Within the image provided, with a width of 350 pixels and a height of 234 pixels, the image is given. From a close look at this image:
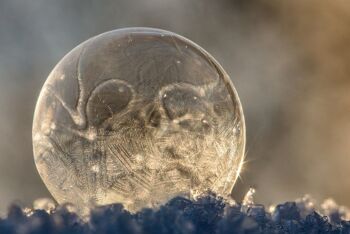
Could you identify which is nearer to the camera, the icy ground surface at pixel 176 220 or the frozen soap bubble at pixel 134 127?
the icy ground surface at pixel 176 220

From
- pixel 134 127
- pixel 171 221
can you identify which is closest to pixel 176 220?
pixel 171 221

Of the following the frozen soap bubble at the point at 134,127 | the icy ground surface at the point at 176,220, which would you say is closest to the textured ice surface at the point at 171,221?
the icy ground surface at the point at 176,220

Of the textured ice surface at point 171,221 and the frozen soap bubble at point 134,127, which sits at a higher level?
the frozen soap bubble at point 134,127

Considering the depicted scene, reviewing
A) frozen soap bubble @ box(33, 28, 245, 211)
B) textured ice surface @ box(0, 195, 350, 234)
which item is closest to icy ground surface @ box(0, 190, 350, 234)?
textured ice surface @ box(0, 195, 350, 234)

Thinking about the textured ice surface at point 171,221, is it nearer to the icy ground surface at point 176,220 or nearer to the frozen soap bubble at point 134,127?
the icy ground surface at point 176,220

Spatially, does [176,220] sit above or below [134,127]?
below

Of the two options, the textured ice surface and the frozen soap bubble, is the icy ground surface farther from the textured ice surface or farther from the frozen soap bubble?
the frozen soap bubble

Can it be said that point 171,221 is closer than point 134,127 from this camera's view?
Yes

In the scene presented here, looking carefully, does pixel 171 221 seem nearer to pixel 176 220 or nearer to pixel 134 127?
pixel 176 220
